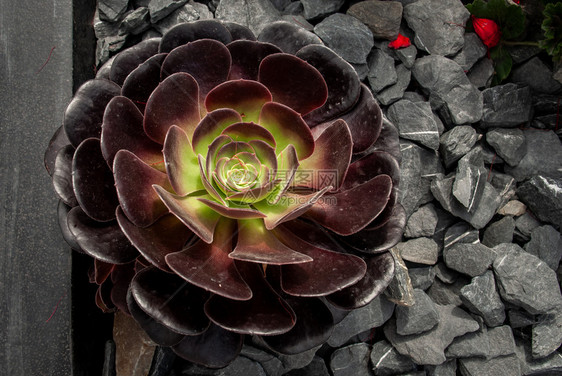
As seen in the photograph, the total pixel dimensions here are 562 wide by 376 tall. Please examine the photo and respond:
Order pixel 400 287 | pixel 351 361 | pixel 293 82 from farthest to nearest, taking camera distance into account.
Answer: pixel 351 361 → pixel 400 287 → pixel 293 82

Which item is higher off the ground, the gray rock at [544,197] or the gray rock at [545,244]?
the gray rock at [544,197]

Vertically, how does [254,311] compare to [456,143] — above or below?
above

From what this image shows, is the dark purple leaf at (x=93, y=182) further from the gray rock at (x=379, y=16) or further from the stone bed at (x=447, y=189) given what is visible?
the gray rock at (x=379, y=16)

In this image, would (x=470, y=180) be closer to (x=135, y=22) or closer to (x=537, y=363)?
(x=537, y=363)

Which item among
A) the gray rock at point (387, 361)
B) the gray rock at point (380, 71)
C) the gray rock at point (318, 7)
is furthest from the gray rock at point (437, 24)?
the gray rock at point (387, 361)

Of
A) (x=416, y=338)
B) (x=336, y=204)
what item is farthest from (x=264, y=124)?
(x=416, y=338)

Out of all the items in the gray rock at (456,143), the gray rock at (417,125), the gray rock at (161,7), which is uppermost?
the gray rock at (161,7)

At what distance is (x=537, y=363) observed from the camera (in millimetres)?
1486

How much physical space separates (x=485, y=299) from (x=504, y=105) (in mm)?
613

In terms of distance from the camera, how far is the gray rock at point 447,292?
149 centimetres

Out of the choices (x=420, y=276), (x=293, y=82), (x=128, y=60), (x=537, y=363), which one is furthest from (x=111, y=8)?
(x=537, y=363)

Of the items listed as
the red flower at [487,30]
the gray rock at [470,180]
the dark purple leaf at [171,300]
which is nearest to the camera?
the dark purple leaf at [171,300]

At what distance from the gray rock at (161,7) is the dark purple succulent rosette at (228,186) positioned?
0.44 metres

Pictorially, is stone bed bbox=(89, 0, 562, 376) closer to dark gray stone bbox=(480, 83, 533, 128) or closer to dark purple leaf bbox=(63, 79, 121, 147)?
dark gray stone bbox=(480, 83, 533, 128)
